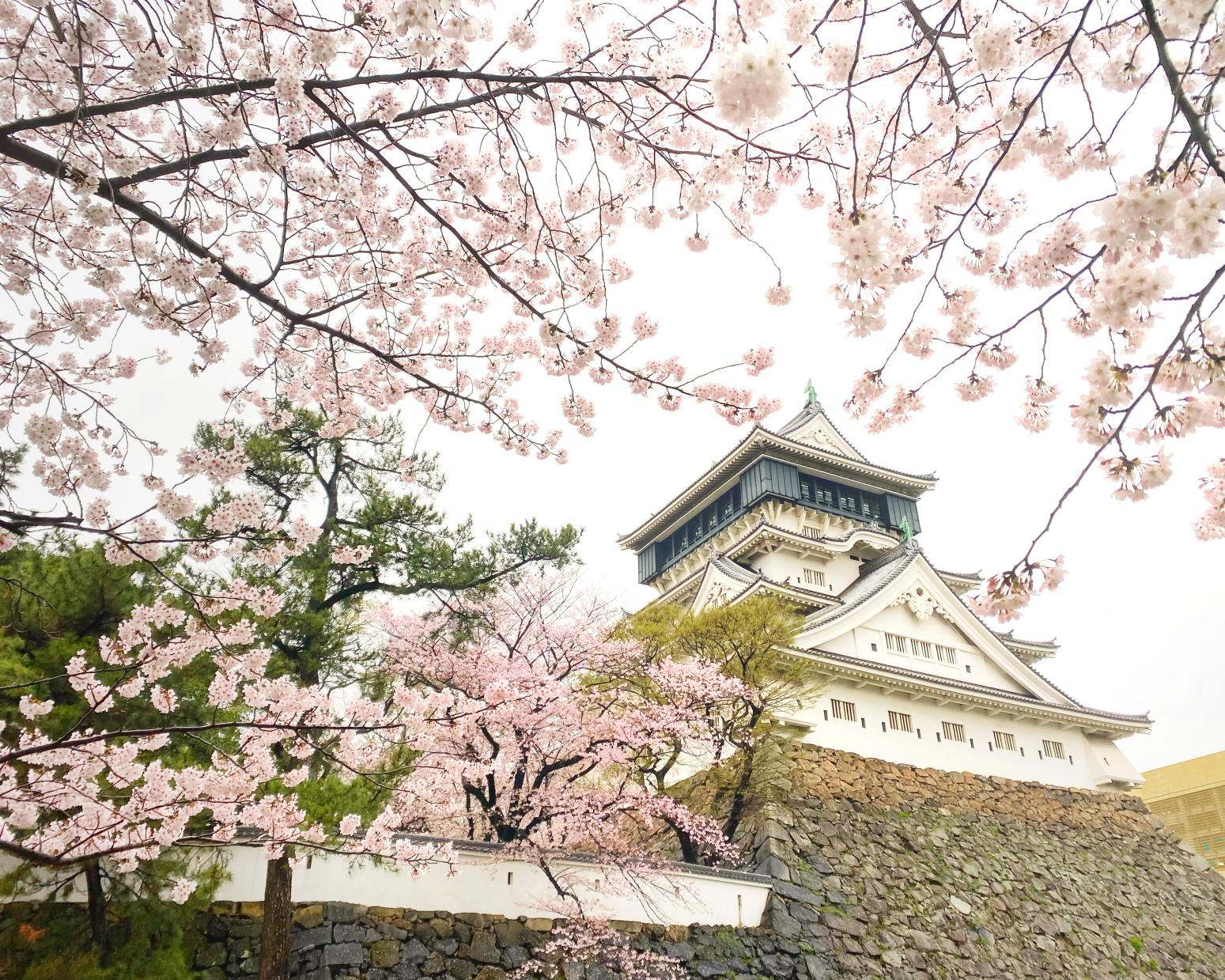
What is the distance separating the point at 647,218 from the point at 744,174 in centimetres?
60

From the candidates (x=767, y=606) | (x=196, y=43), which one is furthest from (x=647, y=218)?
(x=767, y=606)

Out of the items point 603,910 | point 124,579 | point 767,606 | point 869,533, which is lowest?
point 603,910

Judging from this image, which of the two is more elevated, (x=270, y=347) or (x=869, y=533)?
(x=869, y=533)

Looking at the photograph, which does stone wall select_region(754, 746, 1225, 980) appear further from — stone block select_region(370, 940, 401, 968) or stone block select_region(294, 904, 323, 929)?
stone block select_region(294, 904, 323, 929)

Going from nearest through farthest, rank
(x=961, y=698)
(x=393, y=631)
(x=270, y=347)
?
(x=270, y=347) < (x=393, y=631) < (x=961, y=698)

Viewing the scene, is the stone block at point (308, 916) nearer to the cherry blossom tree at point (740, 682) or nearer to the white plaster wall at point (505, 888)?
the white plaster wall at point (505, 888)

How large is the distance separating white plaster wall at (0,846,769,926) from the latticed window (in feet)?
25.6

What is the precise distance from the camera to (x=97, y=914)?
5793mm

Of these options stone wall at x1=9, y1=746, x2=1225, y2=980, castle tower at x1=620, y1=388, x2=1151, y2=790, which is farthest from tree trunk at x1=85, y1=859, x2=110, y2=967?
castle tower at x1=620, y1=388, x2=1151, y2=790

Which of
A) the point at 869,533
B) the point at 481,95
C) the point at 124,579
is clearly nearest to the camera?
the point at 481,95

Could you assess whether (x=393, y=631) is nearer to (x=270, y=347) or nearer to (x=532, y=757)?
(x=532, y=757)

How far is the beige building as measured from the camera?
23078 millimetres

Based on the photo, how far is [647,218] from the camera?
165 inches

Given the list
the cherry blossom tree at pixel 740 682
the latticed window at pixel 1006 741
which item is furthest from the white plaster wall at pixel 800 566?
the cherry blossom tree at pixel 740 682
